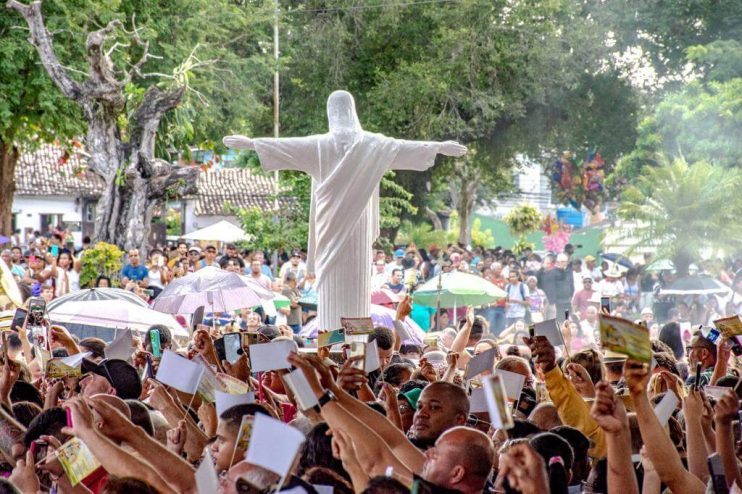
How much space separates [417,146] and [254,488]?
18.3 ft

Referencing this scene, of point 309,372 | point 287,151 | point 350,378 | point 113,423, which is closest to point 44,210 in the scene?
point 287,151

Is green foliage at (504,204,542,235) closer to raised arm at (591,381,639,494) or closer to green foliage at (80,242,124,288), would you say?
green foliage at (80,242,124,288)

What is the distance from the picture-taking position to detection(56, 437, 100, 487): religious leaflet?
4.49 m

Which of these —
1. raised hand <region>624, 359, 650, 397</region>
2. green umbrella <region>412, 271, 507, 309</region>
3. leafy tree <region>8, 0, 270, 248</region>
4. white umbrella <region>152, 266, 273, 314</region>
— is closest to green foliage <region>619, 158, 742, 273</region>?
leafy tree <region>8, 0, 270, 248</region>

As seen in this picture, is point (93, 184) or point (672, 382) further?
point (93, 184)

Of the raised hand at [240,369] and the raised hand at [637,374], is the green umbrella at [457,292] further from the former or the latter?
the raised hand at [637,374]

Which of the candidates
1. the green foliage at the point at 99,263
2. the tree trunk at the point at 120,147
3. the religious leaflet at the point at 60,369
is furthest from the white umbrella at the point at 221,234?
the religious leaflet at the point at 60,369

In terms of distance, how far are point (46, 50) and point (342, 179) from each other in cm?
1428

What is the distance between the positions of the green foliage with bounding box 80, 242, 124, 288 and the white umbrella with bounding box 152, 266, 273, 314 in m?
6.27

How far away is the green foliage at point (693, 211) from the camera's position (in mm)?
24938

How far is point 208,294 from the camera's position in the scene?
499 inches

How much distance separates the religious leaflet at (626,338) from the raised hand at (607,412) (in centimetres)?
22

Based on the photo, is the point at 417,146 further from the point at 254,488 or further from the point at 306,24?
the point at 306,24

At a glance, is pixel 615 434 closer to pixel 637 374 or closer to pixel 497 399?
pixel 637 374
